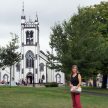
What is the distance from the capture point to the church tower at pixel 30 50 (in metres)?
118

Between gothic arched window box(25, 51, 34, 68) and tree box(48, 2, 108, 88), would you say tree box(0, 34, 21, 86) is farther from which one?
gothic arched window box(25, 51, 34, 68)

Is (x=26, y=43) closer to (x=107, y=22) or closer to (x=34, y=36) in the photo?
(x=34, y=36)

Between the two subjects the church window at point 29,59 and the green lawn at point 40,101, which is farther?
the church window at point 29,59

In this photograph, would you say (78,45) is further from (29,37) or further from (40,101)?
(29,37)

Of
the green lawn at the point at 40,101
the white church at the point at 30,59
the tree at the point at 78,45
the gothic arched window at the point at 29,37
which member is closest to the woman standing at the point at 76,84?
the green lawn at the point at 40,101

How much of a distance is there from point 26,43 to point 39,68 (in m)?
7.45

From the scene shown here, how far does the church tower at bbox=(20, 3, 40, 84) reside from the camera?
11819 cm

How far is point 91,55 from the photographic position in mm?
44125

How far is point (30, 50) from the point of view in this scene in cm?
11956

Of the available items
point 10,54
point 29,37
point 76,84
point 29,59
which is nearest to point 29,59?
point 29,59

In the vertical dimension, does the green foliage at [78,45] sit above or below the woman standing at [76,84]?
above

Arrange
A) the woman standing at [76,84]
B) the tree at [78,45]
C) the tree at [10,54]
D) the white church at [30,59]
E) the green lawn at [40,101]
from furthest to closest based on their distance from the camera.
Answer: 1. the white church at [30,59]
2. the tree at [10,54]
3. the tree at [78,45]
4. the green lawn at [40,101]
5. the woman standing at [76,84]

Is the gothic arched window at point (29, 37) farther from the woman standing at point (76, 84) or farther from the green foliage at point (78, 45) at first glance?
the woman standing at point (76, 84)

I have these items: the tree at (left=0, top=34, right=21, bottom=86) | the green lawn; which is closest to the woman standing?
the green lawn
